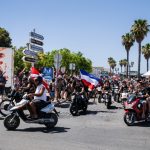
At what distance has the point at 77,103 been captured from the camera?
53.7 feet

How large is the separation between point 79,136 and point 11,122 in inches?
83.3

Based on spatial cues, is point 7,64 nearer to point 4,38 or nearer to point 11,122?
point 11,122

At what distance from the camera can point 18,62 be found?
78.3 metres

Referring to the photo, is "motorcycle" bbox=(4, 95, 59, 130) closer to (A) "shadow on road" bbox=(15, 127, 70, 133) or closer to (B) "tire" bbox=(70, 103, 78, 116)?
(A) "shadow on road" bbox=(15, 127, 70, 133)

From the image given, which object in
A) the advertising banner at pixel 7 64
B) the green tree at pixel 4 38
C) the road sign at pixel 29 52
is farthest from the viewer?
the green tree at pixel 4 38

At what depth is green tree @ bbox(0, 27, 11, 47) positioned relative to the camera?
2848 inches

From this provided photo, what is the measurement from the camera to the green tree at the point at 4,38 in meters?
72.3

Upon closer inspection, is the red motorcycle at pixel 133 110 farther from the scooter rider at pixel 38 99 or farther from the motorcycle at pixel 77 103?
the scooter rider at pixel 38 99

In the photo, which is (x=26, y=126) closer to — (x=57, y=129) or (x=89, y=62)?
(x=57, y=129)

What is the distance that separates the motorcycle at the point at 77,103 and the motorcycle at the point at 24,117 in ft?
12.9

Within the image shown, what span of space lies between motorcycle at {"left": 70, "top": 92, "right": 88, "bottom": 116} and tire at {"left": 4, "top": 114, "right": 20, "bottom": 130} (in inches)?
183

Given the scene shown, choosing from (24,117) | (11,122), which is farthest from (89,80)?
(11,122)

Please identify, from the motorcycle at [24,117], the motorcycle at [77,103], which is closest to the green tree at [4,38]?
the motorcycle at [77,103]

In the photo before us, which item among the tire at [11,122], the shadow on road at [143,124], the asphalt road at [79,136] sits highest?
the tire at [11,122]
